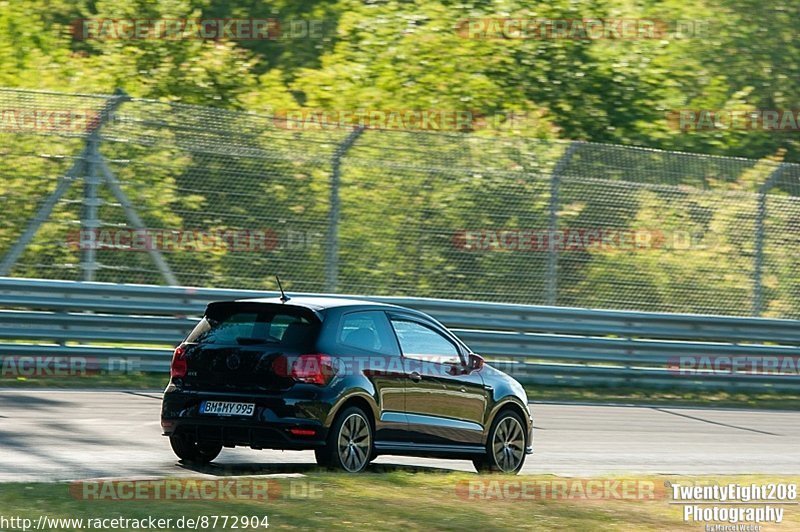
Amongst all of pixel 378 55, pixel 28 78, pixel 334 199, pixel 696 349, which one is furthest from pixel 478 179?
pixel 28 78

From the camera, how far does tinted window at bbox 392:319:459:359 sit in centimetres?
1080

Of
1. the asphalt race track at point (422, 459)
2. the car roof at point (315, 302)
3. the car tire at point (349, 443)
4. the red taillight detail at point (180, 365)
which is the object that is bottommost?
the asphalt race track at point (422, 459)

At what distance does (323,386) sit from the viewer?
987cm

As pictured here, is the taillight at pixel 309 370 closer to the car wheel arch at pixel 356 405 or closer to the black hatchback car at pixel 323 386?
the black hatchback car at pixel 323 386

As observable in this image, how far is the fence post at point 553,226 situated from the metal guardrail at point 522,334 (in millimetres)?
571

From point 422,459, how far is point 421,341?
1.77 meters

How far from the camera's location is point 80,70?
25125 mm

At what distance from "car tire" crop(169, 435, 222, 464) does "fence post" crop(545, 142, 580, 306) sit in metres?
9.38

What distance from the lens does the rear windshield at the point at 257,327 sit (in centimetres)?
1007

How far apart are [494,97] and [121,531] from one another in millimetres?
19404

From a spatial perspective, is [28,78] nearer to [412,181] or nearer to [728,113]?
[412,181]

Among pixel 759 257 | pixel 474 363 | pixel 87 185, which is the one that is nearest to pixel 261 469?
pixel 474 363

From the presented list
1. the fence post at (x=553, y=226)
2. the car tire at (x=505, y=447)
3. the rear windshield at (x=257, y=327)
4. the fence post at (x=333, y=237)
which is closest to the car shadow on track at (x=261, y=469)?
the car tire at (x=505, y=447)

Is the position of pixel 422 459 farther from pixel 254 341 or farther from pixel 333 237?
pixel 333 237
